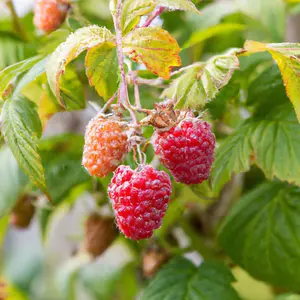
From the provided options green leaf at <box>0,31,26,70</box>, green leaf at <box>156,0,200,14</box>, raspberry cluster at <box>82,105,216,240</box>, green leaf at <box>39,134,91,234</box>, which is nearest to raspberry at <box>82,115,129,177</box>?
raspberry cluster at <box>82,105,216,240</box>

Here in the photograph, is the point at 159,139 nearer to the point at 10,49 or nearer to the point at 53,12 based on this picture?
the point at 53,12

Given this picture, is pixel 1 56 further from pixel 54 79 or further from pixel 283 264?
pixel 283 264

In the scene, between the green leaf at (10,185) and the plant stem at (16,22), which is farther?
the plant stem at (16,22)

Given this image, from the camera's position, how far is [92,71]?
446 mm

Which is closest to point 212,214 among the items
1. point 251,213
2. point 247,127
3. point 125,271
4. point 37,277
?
point 125,271

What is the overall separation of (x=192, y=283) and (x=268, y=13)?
543 mm

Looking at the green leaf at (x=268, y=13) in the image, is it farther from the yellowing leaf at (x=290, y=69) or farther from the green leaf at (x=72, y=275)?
the green leaf at (x=72, y=275)

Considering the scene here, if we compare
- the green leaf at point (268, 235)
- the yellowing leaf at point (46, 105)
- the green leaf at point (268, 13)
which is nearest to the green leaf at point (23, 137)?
the yellowing leaf at point (46, 105)

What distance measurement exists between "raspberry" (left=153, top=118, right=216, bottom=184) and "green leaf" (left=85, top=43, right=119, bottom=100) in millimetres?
68

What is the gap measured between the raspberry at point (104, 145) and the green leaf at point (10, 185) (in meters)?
0.28

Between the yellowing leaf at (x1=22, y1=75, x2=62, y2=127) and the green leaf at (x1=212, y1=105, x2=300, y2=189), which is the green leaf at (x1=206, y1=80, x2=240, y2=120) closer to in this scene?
the green leaf at (x1=212, y1=105, x2=300, y2=189)

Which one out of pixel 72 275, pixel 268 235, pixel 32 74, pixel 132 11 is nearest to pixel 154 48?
pixel 132 11

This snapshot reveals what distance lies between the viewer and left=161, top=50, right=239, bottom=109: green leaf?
1.56 feet

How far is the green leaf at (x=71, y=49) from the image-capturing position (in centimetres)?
41
